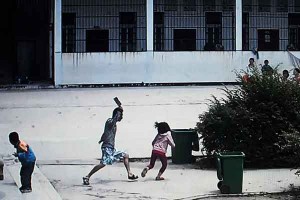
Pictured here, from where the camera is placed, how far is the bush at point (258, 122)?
13.1m

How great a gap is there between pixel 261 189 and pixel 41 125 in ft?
31.8

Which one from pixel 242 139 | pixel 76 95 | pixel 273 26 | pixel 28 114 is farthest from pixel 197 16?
pixel 242 139

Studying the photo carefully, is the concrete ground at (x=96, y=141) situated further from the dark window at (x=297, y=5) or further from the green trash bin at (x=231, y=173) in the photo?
the dark window at (x=297, y=5)

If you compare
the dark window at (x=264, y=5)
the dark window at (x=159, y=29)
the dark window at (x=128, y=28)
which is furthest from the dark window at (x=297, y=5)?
the dark window at (x=128, y=28)

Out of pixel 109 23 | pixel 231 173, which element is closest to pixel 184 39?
pixel 109 23

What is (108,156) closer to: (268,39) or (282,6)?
(268,39)

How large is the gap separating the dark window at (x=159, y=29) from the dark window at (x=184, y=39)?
0.88 metres

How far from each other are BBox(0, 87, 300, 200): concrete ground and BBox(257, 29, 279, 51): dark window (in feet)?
32.0

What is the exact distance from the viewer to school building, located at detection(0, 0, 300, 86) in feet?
112

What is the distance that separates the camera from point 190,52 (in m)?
34.9

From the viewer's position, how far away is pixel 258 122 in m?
13.2

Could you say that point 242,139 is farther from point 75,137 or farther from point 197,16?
point 197,16

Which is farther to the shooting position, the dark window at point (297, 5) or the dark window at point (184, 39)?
the dark window at point (297, 5)

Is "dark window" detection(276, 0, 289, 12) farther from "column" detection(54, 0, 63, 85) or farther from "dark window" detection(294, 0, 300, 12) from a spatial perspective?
"column" detection(54, 0, 63, 85)
